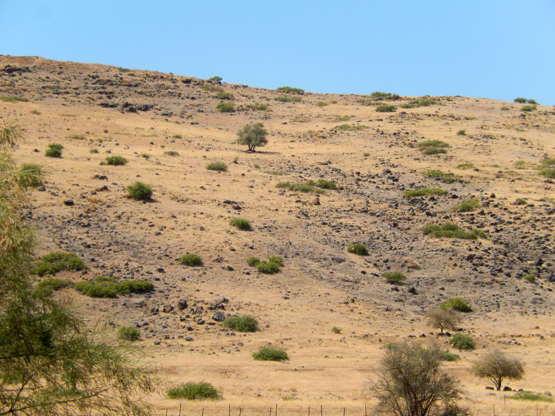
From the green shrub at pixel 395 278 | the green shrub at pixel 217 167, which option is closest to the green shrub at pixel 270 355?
the green shrub at pixel 395 278

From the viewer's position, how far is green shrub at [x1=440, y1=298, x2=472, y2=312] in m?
22.2

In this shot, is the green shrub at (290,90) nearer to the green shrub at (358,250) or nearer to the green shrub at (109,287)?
the green shrub at (358,250)

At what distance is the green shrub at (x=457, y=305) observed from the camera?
72.9ft

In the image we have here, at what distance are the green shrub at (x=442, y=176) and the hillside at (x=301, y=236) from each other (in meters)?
0.14

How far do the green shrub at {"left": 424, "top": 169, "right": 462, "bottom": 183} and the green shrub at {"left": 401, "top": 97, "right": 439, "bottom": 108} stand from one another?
26.1 m

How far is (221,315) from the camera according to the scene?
19594 mm

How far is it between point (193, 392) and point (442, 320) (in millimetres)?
11155

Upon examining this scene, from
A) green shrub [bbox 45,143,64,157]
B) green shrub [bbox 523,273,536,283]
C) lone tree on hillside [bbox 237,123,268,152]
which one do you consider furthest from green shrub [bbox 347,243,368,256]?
green shrub [bbox 45,143,64,157]

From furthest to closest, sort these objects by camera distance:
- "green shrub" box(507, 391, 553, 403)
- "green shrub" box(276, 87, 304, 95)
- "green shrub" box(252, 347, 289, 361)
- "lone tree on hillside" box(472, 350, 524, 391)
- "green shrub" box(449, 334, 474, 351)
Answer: "green shrub" box(276, 87, 304, 95), "green shrub" box(449, 334, 474, 351), "green shrub" box(252, 347, 289, 361), "lone tree on hillside" box(472, 350, 524, 391), "green shrub" box(507, 391, 553, 403)

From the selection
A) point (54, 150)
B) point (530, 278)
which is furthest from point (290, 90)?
point (530, 278)

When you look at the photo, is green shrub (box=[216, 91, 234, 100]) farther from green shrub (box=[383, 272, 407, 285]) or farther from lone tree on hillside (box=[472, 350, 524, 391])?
lone tree on hillside (box=[472, 350, 524, 391])

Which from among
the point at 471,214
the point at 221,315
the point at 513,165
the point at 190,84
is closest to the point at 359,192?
the point at 471,214

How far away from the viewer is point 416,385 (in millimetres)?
12016

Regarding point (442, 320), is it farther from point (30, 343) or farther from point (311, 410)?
point (30, 343)
